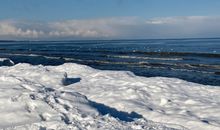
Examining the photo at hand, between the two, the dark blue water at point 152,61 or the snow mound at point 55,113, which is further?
the dark blue water at point 152,61

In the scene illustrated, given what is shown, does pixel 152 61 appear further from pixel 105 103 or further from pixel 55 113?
pixel 55 113

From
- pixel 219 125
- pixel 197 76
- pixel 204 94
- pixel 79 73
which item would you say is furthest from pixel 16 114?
pixel 197 76

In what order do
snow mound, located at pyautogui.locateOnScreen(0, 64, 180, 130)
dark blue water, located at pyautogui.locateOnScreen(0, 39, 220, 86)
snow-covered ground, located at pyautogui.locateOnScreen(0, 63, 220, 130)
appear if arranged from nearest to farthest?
1. snow mound, located at pyautogui.locateOnScreen(0, 64, 180, 130)
2. snow-covered ground, located at pyautogui.locateOnScreen(0, 63, 220, 130)
3. dark blue water, located at pyautogui.locateOnScreen(0, 39, 220, 86)

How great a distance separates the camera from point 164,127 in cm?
994

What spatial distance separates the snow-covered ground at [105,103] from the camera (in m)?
9.36

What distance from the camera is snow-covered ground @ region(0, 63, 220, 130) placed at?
368 inches

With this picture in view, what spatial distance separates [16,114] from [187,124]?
490 cm

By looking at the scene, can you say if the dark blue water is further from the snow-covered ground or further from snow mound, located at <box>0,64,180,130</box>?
snow mound, located at <box>0,64,180,130</box>

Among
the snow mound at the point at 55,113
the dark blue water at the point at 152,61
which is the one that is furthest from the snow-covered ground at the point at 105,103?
the dark blue water at the point at 152,61

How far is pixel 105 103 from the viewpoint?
518 inches

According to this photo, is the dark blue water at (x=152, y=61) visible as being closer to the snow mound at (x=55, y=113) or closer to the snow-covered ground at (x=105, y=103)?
the snow-covered ground at (x=105, y=103)

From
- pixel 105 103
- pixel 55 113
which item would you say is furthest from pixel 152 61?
pixel 55 113

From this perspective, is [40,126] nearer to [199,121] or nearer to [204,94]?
[199,121]

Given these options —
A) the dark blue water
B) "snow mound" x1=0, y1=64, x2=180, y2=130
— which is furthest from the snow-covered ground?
the dark blue water
